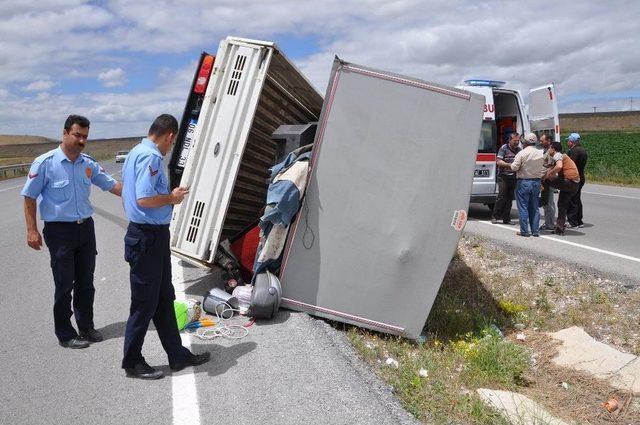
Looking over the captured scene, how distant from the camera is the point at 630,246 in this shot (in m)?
9.38

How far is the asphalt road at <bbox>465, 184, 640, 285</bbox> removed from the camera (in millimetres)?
8078

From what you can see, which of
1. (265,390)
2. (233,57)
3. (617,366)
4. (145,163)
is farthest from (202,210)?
(617,366)

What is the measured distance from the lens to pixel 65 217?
496 cm

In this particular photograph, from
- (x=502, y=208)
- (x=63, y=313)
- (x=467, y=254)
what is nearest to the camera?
(x=63, y=313)

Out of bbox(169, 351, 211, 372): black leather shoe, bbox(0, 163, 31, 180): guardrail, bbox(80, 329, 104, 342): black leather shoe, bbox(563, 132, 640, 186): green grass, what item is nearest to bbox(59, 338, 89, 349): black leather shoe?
bbox(80, 329, 104, 342): black leather shoe

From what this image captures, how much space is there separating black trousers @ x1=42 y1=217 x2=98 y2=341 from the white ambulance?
8.59 m

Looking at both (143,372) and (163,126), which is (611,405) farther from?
(163,126)

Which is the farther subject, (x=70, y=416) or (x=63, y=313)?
(x=63, y=313)

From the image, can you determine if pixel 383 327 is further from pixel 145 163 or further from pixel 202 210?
pixel 145 163

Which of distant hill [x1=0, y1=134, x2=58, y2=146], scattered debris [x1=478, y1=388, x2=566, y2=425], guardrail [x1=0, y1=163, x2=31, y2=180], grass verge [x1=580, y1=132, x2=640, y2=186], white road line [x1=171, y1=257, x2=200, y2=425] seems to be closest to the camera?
white road line [x1=171, y1=257, x2=200, y2=425]

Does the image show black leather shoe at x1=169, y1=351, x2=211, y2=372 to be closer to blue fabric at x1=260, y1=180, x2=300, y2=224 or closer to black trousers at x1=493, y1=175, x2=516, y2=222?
blue fabric at x1=260, y1=180, x2=300, y2=224

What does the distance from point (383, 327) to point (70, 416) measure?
9.52ft

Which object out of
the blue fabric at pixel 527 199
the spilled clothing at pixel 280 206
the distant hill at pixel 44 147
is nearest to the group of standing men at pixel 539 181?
the blue fabric at pixel 527 199

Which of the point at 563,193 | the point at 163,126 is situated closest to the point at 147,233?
the point at 163,126
